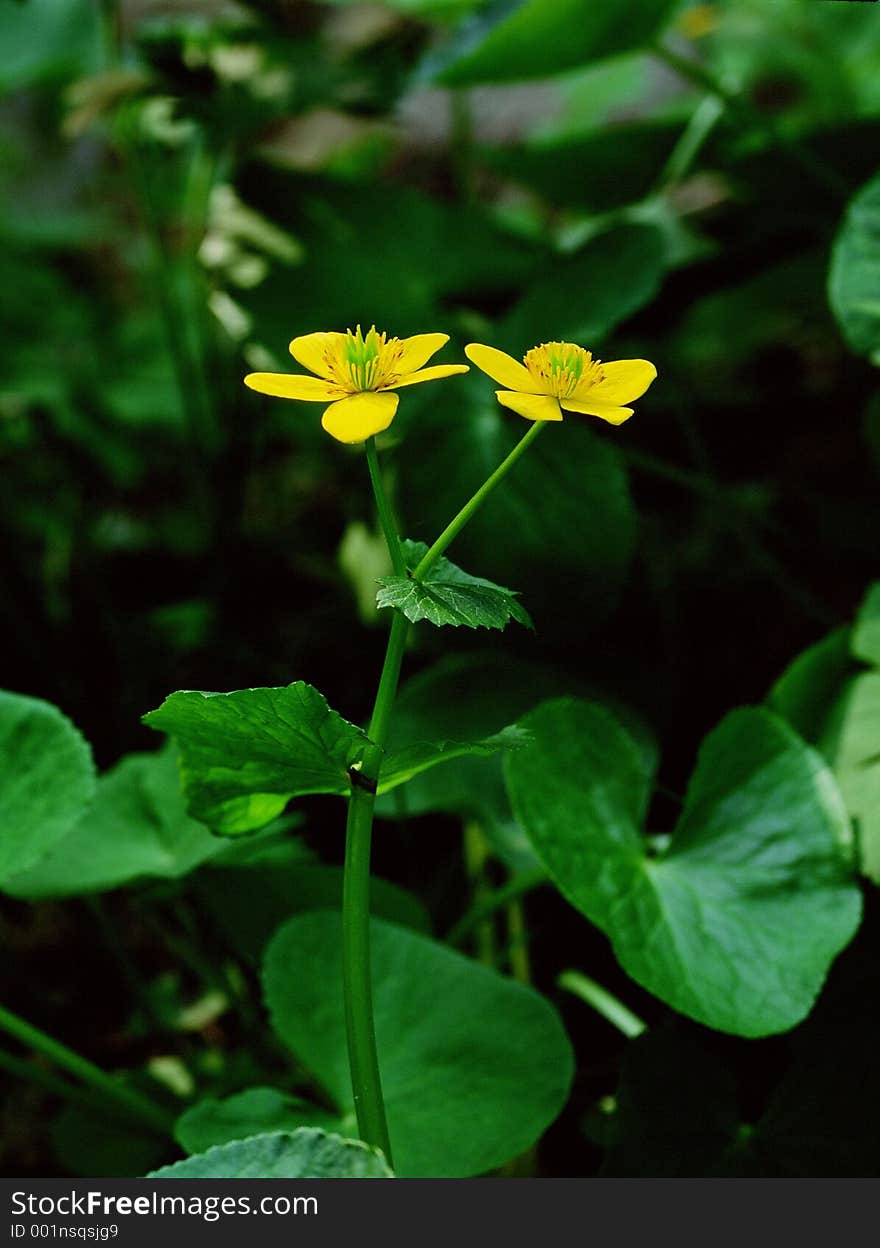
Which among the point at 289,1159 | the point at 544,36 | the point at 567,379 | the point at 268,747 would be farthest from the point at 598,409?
the point at 544,36

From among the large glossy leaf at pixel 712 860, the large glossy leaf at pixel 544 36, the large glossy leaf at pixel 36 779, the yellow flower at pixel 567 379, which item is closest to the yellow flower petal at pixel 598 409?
the yellow flower at pixel 567 379

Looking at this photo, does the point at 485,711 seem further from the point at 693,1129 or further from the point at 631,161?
the point at 631,161

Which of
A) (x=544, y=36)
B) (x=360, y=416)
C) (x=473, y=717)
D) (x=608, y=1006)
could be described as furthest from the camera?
(x=544, y=36)

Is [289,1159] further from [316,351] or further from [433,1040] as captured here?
[316,351]

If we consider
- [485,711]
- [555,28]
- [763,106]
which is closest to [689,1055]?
[485,711]

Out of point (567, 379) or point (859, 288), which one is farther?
point (859, 288)

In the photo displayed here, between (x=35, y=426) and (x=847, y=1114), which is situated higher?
(x=35, y=426)

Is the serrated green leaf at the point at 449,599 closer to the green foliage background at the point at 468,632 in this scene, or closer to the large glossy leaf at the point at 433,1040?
the green foliage background at the point at 468,632
